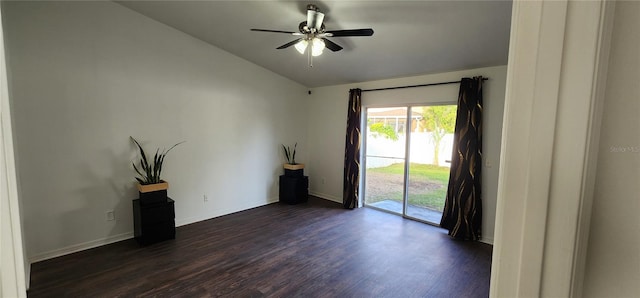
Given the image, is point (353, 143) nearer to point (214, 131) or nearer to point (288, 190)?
point (288, 190)

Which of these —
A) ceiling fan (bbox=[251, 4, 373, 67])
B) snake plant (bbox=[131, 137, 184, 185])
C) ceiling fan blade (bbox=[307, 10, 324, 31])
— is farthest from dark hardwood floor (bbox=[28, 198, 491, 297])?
ceiling fan blade (bbox=[307, 10, 324, 31])

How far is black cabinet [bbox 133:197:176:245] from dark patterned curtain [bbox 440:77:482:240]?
3.89 m

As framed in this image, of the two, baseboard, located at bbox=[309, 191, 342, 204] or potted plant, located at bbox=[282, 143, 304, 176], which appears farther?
baseboard, located at bbox=[309, 191, 342, 204]

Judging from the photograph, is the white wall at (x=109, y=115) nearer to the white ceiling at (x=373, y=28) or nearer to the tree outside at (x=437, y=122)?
the white ceiling at (x=373, y=28)

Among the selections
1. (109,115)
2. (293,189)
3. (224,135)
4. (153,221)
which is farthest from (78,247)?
(293,189)

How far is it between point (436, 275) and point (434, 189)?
1695mm

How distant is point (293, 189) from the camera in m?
4.95

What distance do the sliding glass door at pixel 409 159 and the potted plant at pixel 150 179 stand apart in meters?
3.39

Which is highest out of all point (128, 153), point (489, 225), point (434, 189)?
point (128, 153)

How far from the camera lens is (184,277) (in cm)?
258

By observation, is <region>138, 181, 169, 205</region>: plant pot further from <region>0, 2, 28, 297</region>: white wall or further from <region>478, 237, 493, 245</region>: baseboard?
<region>478, 237, 493, 245</region>: baseboard

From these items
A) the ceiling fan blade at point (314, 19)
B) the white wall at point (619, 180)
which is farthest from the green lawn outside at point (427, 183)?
the white wall at point (619, 180)

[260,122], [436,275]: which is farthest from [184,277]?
[260,122]

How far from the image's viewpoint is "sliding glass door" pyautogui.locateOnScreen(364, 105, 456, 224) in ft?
13.1
